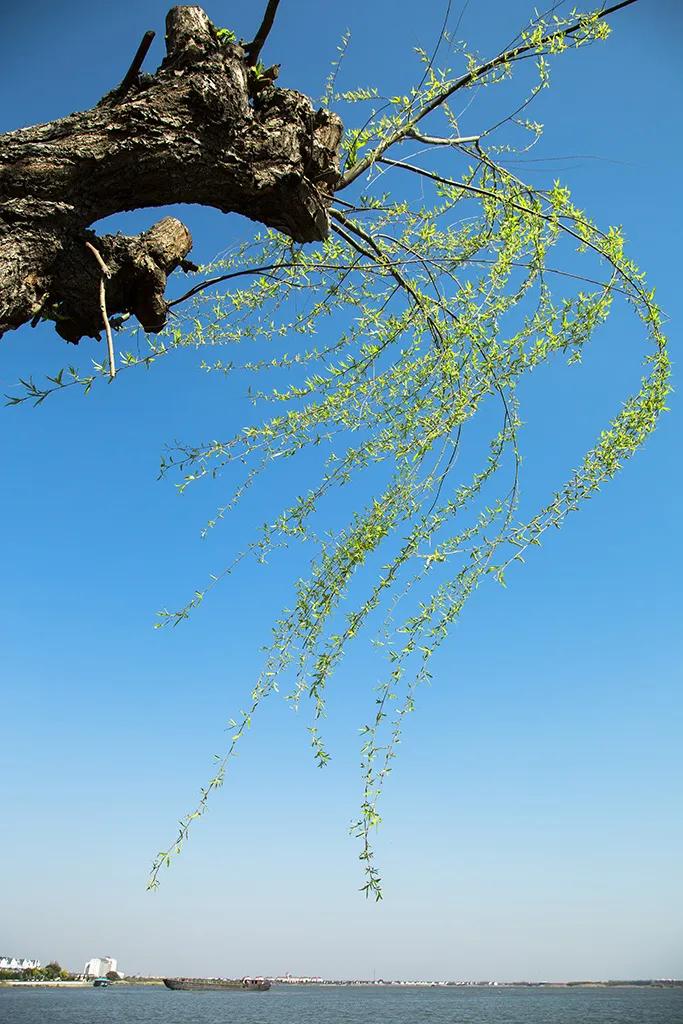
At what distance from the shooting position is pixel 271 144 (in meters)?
1.65

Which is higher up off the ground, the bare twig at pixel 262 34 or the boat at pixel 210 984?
the bare twig at pixel 262 34

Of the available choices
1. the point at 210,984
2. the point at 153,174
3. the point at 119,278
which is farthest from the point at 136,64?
the point at 210,984

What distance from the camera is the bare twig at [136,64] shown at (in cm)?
146

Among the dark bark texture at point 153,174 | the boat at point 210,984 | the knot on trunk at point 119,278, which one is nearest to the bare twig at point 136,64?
the dark bark texture at point 153,174

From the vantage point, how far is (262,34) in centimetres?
166

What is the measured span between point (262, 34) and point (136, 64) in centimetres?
31

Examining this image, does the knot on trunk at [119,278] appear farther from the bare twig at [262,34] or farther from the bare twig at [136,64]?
the bare twig at [262,34]

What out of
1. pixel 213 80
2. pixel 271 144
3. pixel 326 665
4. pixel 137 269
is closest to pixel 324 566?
pixel 326 665

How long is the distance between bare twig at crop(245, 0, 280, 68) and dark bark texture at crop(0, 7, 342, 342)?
0.05 feet

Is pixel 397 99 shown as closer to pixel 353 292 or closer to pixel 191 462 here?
pixel 353 292

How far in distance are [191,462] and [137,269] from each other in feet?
1.86

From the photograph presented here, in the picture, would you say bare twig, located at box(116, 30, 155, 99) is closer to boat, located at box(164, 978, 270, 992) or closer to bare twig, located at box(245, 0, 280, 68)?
bare twig, located at box(245, 0, 280, 68)

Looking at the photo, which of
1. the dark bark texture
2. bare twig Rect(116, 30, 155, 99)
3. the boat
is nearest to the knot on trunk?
the dark bark texture

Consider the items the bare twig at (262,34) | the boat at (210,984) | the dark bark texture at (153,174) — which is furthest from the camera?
the boat at (210,984)
